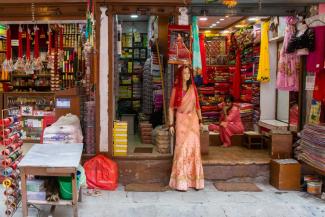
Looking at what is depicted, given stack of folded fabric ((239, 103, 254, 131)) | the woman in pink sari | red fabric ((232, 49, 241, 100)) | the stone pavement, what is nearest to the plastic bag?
the stone pavement

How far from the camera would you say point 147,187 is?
681 centimetres

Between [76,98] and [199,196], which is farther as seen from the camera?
[76,98]

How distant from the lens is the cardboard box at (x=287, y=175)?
6742 millimetres

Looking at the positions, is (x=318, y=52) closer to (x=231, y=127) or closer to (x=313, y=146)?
(x=313, y=146)

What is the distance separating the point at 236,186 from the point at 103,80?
2963mm

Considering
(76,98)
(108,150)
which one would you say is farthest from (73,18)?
(108,150)

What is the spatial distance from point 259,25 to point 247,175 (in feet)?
13.4

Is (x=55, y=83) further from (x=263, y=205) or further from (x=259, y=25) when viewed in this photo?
(x=263, y=205)

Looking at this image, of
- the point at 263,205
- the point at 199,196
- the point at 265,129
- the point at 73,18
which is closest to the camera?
the point at 263,205

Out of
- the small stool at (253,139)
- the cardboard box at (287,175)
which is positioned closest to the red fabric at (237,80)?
the small stool at (253,139)

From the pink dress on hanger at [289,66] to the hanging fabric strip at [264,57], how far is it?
3.93 ft

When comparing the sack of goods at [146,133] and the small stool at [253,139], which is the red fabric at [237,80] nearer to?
the small stool at [253,139]

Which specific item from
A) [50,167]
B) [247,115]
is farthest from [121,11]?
[247,115]

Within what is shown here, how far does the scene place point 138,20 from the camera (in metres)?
12.3
